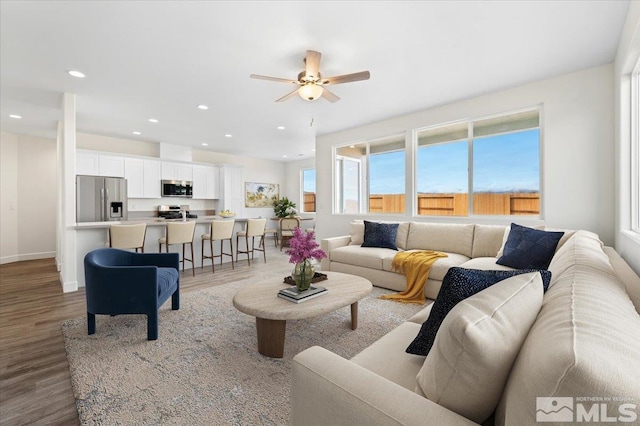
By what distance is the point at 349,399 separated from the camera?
32.5 inches

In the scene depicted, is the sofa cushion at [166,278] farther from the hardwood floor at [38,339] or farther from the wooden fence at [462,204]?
the wooden fence at [462,204]

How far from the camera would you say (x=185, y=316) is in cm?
290

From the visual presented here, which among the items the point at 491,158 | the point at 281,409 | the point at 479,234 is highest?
the point at 491,158

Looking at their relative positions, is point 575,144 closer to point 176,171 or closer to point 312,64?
point 312,64

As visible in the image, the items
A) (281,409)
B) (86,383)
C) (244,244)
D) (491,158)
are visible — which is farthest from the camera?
(244,244)

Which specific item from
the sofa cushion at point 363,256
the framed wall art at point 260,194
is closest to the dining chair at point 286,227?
the framed wall art at point 260,194

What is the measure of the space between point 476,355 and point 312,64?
2.89m

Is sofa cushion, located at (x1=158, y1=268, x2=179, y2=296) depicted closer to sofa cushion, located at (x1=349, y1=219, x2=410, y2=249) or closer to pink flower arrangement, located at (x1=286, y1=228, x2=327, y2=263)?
pink flower arrangement, located at (x1=286, y1=228, x2=327, y2=263)

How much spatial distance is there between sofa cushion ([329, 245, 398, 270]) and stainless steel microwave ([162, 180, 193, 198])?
15.9ft

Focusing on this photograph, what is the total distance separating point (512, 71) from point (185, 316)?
15.3 ft

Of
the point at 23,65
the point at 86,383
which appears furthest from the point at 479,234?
the point at 23,65

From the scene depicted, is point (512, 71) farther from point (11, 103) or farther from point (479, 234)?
point (11, 103)

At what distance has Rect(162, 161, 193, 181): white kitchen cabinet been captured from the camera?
277 inches

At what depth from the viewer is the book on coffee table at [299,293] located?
7.24 ft
